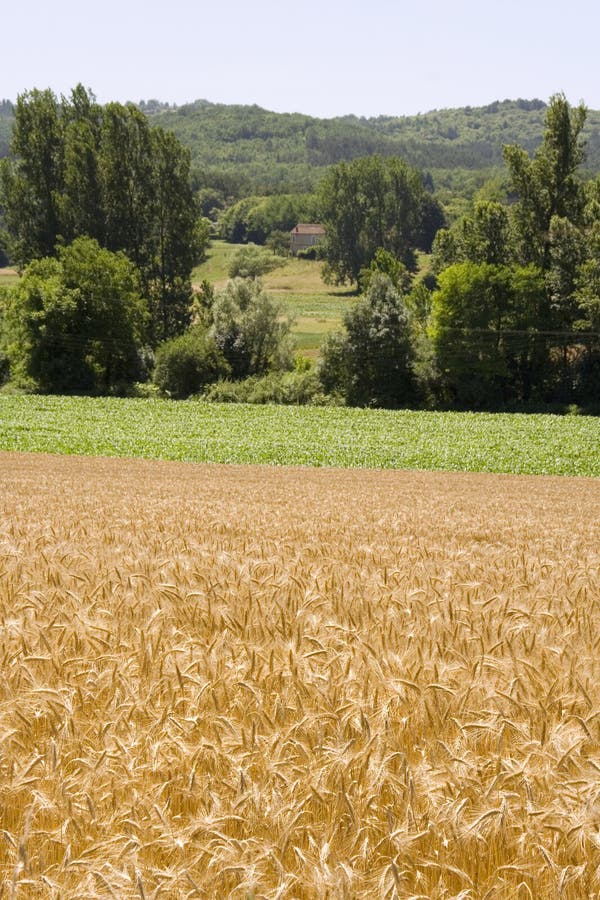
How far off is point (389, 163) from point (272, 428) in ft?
356

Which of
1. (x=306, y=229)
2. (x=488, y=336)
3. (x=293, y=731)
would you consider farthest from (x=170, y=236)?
(x=306, y=229)

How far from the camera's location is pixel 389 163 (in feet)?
474

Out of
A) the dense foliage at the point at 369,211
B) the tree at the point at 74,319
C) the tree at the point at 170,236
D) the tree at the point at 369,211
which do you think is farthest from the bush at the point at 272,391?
the dense foliage at the point at 369,211

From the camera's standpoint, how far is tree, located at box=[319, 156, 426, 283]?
14275 centimetres

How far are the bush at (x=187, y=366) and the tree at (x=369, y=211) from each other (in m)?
81.9

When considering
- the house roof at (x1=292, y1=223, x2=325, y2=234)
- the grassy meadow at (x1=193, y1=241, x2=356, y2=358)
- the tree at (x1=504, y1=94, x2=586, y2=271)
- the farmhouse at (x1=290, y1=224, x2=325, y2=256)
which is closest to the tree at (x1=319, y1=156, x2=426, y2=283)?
the grassy meadow at (x1=193, y1=241, x2=356, y2=358)

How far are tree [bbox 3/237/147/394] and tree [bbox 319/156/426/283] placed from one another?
82.3 m

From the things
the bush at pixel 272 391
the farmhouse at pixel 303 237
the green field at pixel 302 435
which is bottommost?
the green field at pixel 302 435

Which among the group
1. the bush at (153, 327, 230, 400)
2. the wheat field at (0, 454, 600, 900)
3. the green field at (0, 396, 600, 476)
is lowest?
the green field at (0, 396, 600, 476)

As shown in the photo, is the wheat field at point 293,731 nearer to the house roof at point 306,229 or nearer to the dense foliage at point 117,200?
the dense foliage at point 117,200

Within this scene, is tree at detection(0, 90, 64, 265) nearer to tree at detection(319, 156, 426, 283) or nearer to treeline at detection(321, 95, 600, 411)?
treeline at detection(321, 95, 600, 411)

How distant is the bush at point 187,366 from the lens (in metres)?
Answer: 64.8

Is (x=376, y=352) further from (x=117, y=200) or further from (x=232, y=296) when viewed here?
(x=117, y=200)

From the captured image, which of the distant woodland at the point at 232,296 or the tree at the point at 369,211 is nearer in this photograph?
the distant woodland at the point at 232,296
